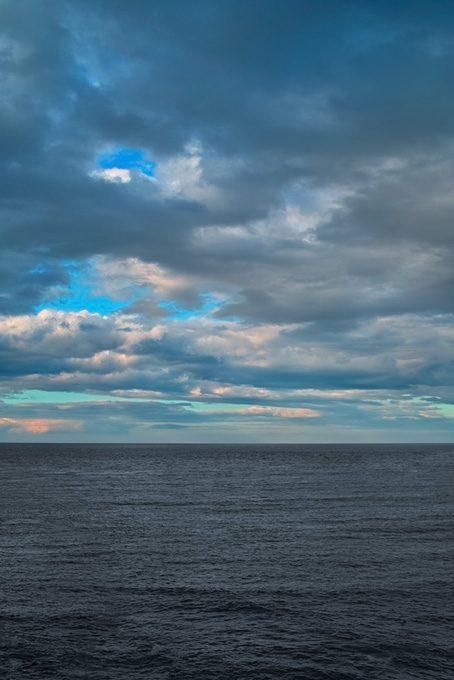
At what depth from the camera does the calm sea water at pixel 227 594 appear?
2820cm

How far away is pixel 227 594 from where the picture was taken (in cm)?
3881

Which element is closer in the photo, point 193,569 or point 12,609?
point 12,609

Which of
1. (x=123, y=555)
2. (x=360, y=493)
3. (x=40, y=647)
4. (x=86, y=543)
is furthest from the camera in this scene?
(x=360, y=493)

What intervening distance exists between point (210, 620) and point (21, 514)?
47.0 m

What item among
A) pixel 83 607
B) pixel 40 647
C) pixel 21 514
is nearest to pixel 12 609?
pixel 83 607

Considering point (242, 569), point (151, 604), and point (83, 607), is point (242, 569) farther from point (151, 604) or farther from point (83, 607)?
point (83, 607)

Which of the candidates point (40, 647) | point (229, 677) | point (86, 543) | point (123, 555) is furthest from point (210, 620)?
point (86, 543)

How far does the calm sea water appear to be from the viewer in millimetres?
28203

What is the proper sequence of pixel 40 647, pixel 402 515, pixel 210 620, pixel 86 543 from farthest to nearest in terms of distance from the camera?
pixel 402 515
pixel 86 543
pixel 210 620
pixel 40 647

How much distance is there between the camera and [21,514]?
72.8 meters

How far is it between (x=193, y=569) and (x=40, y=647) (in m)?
17.4

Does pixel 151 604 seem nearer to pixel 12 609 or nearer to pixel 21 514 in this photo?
pixel 12 609

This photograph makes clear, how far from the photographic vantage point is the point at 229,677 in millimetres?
26750

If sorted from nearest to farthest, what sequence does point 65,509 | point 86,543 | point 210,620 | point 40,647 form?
point 40,647 → point 210,620 → point 86,543 → point 65,509
